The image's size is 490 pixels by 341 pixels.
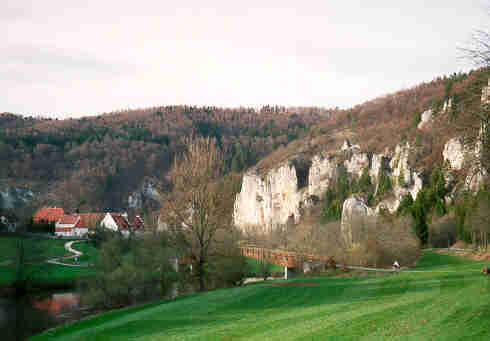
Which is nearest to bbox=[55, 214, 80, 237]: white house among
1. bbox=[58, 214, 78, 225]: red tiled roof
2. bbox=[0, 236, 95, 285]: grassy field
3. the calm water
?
bbox=[58, 214, 78, 225]: red tiled roof

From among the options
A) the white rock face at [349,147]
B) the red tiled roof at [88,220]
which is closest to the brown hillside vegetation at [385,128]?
the white rock face at [349,147]

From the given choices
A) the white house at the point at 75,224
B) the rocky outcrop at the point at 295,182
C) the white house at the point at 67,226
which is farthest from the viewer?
the rocky outcrop at the point at 295,182

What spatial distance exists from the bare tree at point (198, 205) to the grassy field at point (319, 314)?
5.50 meters

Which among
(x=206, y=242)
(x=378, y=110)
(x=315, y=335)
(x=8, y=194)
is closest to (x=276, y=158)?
(x=378, y=110)

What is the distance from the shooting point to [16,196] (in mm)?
128750

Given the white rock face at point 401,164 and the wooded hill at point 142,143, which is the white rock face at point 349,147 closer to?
the wooded hill at point 142,143

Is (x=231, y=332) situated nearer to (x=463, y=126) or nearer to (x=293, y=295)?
(x=293, y=295)

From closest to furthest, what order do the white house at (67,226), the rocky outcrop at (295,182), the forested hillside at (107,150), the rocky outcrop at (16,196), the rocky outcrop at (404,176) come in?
the rocky outcrop at (404,176) < the white house at (67,226) < the rocky outcrop at (295,182) < the rocky outcrop at (16,196) < the forested hillside at (107,150)

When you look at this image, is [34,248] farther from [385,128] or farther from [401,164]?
[385,128]

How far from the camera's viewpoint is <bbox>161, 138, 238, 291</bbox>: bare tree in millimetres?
31266

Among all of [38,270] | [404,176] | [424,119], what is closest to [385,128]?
[424,119]

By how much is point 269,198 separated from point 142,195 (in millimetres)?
59390

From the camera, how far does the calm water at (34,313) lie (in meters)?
27.8

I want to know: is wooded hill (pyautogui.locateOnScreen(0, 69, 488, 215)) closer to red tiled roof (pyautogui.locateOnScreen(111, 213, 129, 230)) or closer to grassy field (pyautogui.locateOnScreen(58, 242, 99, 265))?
red tiled roof (pyautogui.locateOnScreen(111, 213, 129, 230))
